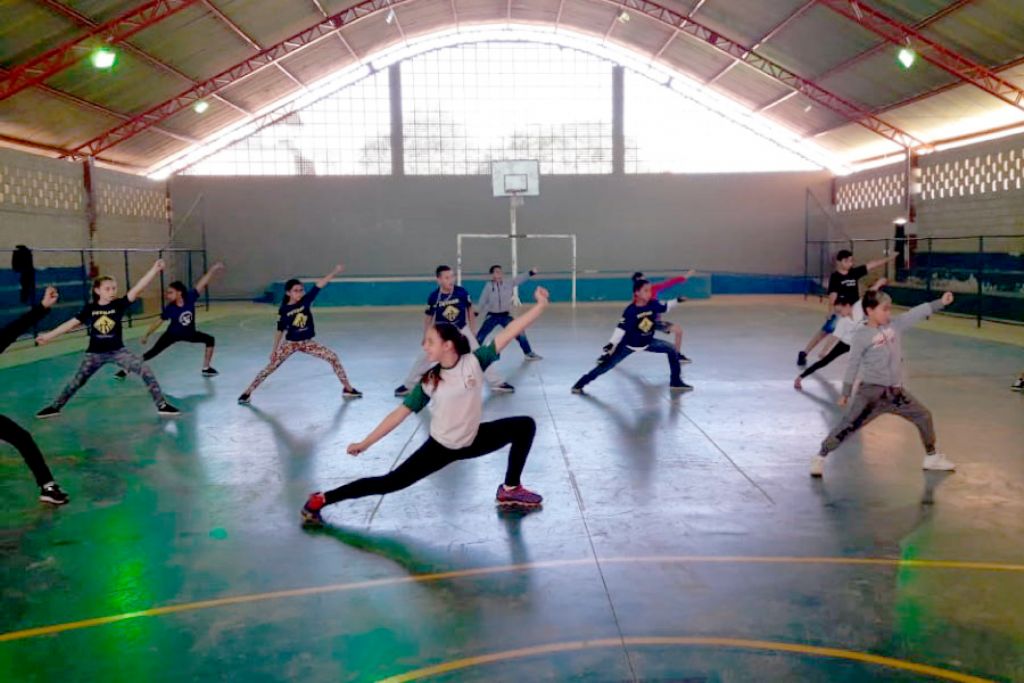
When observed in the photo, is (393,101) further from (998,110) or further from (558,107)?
(998,110)

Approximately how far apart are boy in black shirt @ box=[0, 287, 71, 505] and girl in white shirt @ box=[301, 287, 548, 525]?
2257 mm

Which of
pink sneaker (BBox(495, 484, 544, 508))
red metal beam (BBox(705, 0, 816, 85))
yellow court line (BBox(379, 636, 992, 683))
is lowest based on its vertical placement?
yellow court line (BBox(379, 636, 992, 683))

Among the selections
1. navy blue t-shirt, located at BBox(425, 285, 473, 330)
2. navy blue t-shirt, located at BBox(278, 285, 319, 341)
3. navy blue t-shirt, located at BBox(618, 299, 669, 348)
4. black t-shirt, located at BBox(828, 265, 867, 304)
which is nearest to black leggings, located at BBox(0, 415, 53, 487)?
navy blue t-shirt, located at BBox(278, 285, 319, 341)

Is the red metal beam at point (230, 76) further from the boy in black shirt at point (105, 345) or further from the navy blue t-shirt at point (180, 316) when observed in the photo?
the boy in black shirt at point (105, 345)

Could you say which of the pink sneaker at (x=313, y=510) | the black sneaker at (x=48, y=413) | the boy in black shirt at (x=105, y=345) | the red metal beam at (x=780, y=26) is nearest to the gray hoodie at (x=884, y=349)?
the pink sneaker at (x=313, y=510)

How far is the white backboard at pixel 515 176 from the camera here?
30.7 m

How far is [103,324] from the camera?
11.1 m

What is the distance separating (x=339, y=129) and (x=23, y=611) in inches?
1259

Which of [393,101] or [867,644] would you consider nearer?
[867,644]

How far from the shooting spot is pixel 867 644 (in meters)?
4.45

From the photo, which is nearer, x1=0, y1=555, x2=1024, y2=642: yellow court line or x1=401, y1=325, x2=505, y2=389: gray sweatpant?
x1=0, y1=555, x2=1024, y2=642: yellow court line

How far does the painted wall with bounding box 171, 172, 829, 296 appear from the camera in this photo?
35844mm

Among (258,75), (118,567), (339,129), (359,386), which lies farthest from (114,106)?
(118,567)

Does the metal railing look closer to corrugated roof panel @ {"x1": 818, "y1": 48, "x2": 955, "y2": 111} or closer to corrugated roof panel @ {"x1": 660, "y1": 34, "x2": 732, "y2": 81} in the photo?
corrugated roof panel @ {"x1": 818, "y1": 48, "x2": 955, "y2": 111}
